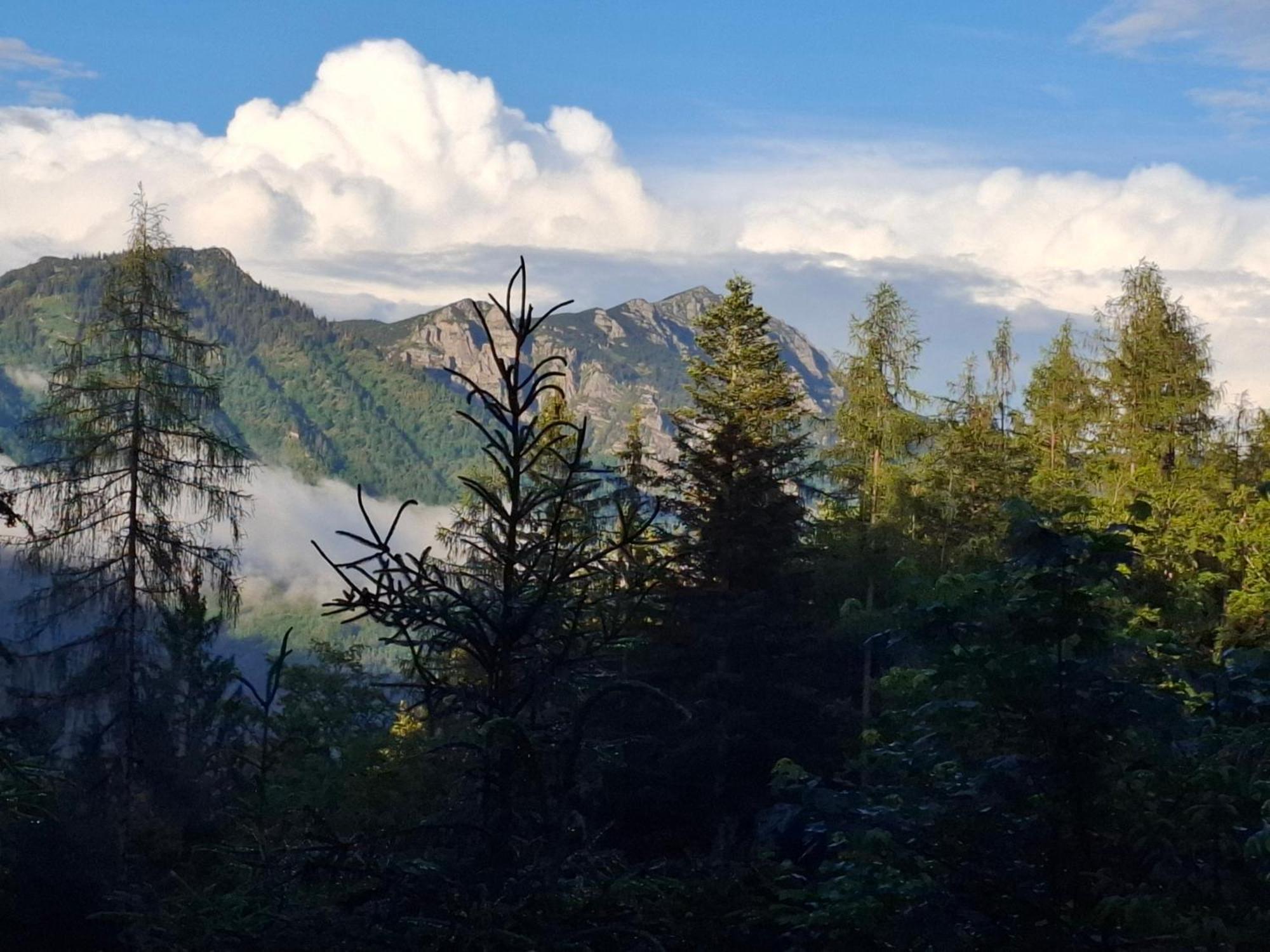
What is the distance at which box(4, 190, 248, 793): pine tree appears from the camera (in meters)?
24.1

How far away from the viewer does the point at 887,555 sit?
116ft

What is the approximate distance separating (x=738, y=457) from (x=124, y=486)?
13087 mm

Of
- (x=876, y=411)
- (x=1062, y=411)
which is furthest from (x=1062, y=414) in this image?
(x=876, y=411)

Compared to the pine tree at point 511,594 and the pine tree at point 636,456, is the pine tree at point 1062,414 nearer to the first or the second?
the pine tree at point 636,456

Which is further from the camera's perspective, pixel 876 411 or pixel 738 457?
pixel 876 411

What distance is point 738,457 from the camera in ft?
101

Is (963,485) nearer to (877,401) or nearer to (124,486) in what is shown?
(877,401)

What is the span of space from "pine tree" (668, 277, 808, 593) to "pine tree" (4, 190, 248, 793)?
936 cm

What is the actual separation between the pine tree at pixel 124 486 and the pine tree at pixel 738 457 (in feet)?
30.7

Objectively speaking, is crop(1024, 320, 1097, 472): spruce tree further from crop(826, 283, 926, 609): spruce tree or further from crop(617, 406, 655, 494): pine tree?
crop(617, 406, 655, 494): pine tree

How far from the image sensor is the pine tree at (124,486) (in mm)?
24125

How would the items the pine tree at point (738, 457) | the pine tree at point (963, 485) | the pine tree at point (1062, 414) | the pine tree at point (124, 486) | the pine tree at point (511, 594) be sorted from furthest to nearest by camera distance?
the pine tree at point (1062, 414) < the pine tree at point (963, 485) < the pine tree at point (738, 457) < the pine tree at point (124, 486) < the pine tree at point (511, 594)

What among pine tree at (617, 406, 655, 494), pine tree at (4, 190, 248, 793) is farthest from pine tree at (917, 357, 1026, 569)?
pine tree at (4, 190, 248, 793)

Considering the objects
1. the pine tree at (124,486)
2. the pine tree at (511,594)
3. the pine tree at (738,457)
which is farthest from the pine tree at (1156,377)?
the pine tree at (511,594)
